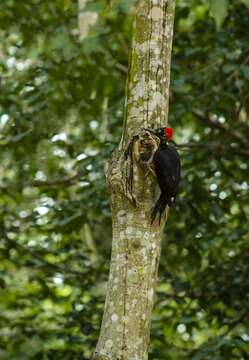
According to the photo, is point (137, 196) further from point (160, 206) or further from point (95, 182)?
point (95, 182)

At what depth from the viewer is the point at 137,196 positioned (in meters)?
2.54

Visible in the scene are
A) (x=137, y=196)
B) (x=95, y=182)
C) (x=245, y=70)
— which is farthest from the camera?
(x=95, y=182)

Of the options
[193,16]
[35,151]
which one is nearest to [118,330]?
[35,151]

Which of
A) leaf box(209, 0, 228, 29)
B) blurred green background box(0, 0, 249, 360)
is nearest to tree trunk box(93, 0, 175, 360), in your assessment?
leaf box(209, 0, 228, 29)

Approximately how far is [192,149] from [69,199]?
0.97 metres

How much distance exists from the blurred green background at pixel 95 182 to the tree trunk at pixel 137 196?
4.97ft

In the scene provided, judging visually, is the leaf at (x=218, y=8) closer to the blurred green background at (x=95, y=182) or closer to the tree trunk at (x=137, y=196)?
the tree trunk at (x=137, y=196)

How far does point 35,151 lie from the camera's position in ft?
14.9

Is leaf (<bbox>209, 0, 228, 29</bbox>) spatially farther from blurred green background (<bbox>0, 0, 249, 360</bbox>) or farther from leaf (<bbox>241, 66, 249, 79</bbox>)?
leaf (<bbox>241, 66, 249, 79</bbox>)

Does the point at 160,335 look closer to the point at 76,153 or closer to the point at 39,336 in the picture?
the point at 39,336

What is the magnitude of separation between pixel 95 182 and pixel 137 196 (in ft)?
8.23

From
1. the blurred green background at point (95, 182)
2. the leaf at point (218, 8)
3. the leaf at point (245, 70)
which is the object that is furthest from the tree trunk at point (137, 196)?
the leaf at point (245, 70)

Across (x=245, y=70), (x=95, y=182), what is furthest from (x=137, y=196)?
(x=95, y=182)

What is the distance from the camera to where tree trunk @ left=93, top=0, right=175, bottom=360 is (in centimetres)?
240
